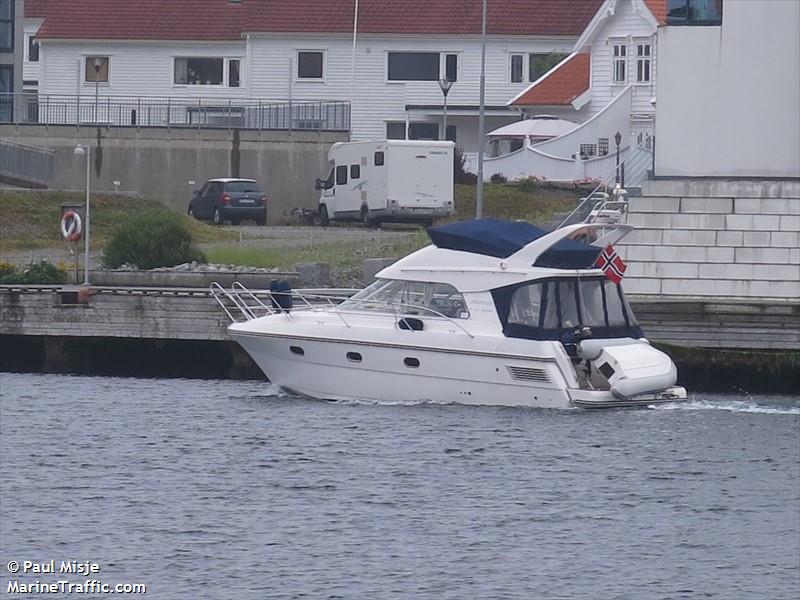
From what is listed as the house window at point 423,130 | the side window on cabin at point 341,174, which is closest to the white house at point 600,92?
the house window at point 423,130

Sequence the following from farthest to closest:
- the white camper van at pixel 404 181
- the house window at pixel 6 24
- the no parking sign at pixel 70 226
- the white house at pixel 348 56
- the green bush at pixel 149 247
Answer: the house window at pixel 6 24
the white house at pixel 348 56
the white camper van at pixel 404 181
the green bush at pixel 149 247
the no parking sign at pixel 70 226

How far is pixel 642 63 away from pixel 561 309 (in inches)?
1472

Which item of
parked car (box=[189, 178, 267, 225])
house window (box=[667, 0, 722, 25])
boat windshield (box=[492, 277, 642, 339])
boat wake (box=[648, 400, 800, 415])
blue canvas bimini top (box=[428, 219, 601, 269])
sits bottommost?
boat wake (box=[648, 400, 800, 415])

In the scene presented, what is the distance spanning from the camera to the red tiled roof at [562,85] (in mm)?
69438

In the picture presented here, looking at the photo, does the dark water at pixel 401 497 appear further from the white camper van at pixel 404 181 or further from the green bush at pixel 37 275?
the white camper van at pixel 404 181

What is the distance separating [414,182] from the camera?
5591cm

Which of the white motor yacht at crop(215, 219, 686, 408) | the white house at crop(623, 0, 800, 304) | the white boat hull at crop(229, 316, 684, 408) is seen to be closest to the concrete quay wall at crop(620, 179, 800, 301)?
the white house at crop(623, 0, 800, 304)

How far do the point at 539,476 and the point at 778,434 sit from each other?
512 centimetres

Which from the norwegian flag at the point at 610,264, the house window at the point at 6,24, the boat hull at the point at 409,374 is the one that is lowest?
the boat hull at the point at 409,374

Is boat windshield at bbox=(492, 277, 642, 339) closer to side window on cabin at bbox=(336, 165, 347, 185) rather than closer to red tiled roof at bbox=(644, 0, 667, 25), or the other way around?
side window on cabin at bbox=(336, 165, 347, 185)

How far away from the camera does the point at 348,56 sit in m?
73.4

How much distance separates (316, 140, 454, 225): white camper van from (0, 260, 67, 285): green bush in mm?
16750

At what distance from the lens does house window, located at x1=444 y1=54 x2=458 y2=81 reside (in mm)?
73250

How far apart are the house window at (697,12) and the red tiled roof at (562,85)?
1103 inches
